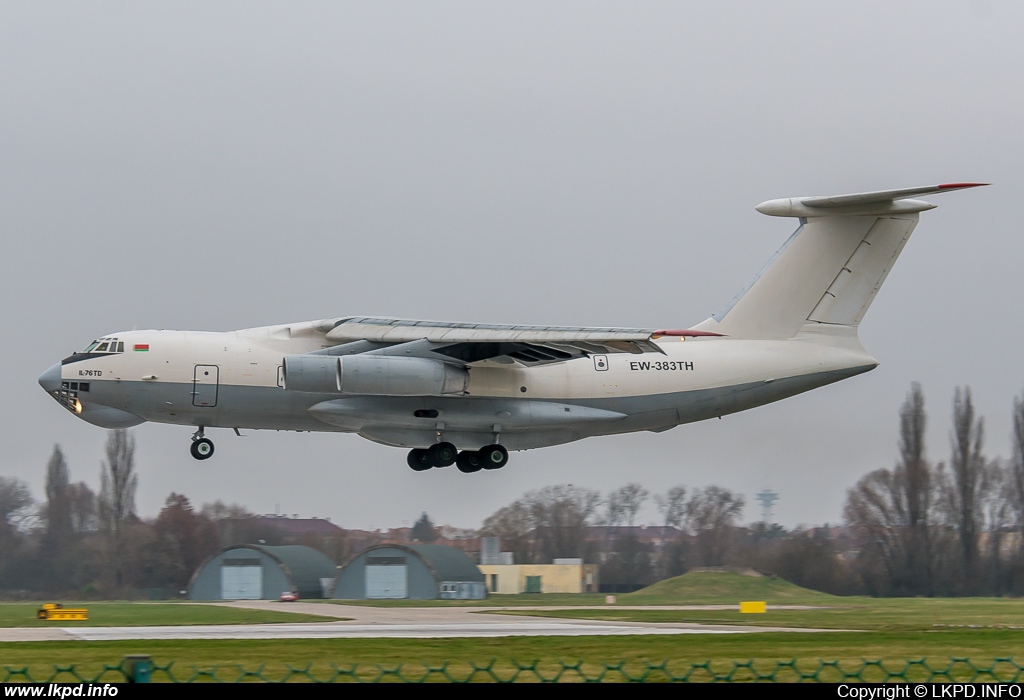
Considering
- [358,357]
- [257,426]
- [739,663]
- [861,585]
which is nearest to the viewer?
[739,663]

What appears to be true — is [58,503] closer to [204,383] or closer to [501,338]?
[204,383]

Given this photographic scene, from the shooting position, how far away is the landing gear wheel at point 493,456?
16.9 metres

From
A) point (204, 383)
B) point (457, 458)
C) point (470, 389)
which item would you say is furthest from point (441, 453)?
point (204, 383)

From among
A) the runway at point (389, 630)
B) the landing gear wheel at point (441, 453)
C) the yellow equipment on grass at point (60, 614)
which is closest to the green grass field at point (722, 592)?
the landing gear wheel at point (441, 453)

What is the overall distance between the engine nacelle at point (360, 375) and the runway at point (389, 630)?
2.88 m

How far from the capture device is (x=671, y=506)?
24500mm

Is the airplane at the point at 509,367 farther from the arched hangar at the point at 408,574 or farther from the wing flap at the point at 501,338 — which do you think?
the arched hangar at the point at 408,574

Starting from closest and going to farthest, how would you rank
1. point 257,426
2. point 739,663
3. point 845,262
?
point 739,663 → point 257,426 → point 845,262

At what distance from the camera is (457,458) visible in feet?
56.0

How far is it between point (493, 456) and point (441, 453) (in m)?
0.74

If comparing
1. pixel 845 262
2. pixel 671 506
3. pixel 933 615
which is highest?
pixel 845 262
